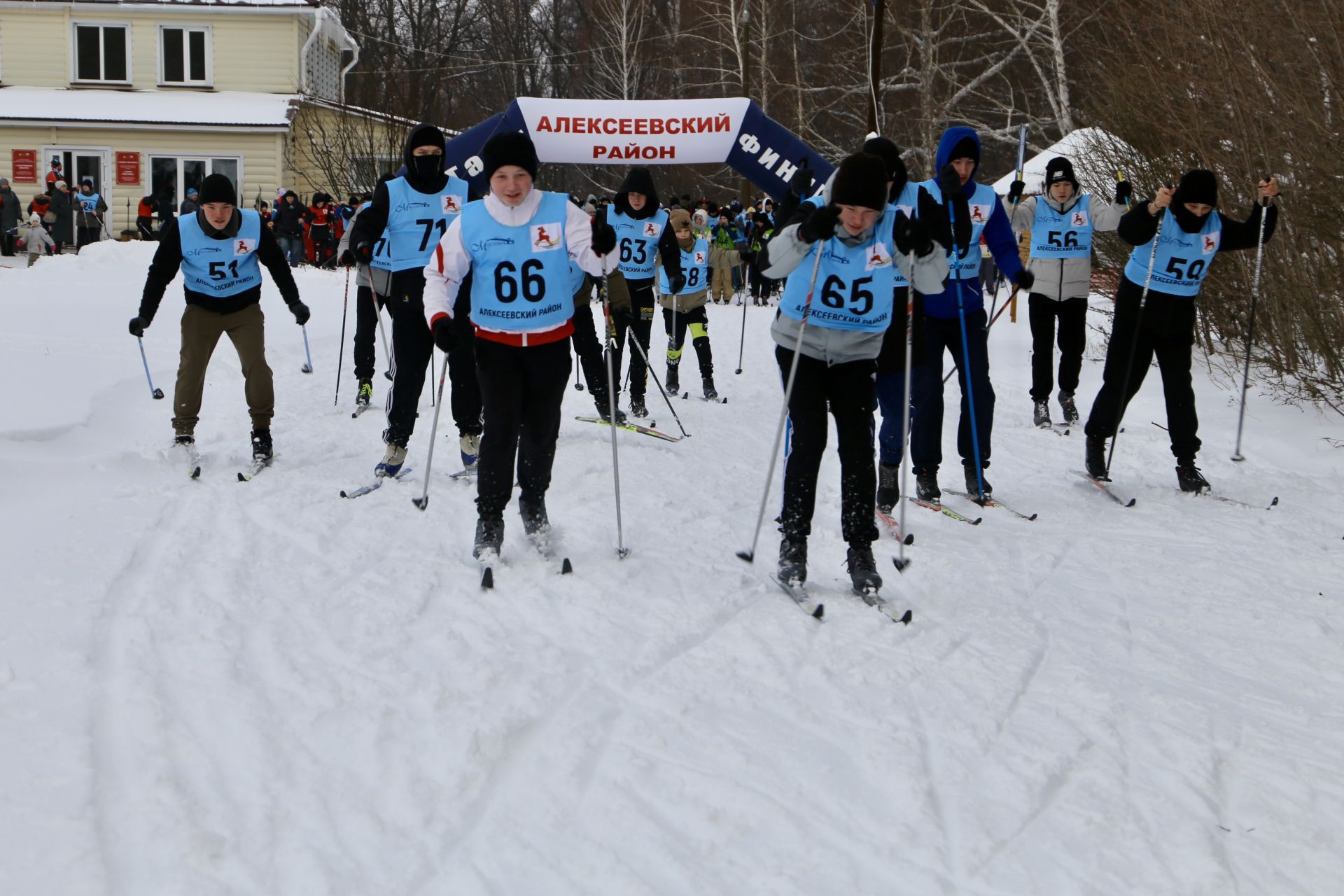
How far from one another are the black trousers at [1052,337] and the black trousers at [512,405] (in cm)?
520

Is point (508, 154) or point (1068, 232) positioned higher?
point (508, 154)

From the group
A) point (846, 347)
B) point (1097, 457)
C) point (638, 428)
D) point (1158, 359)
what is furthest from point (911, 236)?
point (638, 428)

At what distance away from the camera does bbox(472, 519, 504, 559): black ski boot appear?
5.45 meters

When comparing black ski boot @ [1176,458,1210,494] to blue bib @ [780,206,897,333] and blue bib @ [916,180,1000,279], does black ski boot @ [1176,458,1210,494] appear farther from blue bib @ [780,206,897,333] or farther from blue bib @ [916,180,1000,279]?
blue bib @ [780,206,897,333]

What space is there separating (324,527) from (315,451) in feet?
6.79

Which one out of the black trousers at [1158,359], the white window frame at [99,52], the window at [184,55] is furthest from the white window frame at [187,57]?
the black trousers at [1158,359]

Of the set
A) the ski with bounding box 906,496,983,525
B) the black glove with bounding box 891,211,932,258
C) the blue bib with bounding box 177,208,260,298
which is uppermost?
the black glove with bounding box 891,211,932,258

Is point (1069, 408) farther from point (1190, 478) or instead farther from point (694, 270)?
point (694, 270)

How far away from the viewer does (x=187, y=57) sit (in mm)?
31266

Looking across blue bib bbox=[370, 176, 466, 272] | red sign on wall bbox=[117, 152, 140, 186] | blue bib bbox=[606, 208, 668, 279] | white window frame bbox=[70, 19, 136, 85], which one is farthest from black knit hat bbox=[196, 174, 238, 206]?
white window frame bbox=[70, 19, 136, 85]

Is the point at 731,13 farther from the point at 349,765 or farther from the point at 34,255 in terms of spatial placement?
the point at 349,765

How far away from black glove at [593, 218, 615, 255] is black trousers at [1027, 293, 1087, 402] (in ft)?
17.0

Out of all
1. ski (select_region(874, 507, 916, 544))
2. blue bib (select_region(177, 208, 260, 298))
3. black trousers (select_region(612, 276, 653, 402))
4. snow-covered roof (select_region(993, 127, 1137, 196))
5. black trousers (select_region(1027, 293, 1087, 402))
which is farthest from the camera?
snow-covered roof (select_region(993, 127, 1137, 196))

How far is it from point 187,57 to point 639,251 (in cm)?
2608
